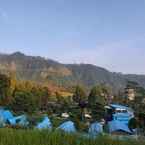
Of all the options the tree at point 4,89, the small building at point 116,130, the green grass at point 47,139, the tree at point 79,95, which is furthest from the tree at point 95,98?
the green grass at point 47,139

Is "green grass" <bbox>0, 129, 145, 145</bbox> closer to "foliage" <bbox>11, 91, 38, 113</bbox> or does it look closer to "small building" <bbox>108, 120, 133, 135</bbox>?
"small building" <bbox>108, 120, 133, 135</bbox>

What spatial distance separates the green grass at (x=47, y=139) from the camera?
181 inches

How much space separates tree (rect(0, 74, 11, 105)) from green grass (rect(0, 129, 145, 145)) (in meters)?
44.5

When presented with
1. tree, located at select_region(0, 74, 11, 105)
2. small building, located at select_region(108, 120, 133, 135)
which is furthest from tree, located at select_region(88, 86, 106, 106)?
small building, located at select_region(108, 120, 133, 135)

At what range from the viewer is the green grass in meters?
4.59

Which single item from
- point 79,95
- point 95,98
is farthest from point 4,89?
point 79,95

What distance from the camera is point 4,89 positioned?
55062mm

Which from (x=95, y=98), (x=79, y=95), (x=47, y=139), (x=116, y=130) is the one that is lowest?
(x=116, y=130)

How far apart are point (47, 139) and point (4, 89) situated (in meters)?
51.3

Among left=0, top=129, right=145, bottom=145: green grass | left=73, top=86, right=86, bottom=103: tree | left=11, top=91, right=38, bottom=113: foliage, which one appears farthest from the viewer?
left=73, top=86, right=86, bottom=103: tree

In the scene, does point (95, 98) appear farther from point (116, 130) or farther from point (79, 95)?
point (116, 130)

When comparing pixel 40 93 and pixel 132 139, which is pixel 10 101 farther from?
pixel 132 139

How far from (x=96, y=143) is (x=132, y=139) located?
481mm

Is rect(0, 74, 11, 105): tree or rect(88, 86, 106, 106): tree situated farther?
rect(0, 74, 11, 105): tree
